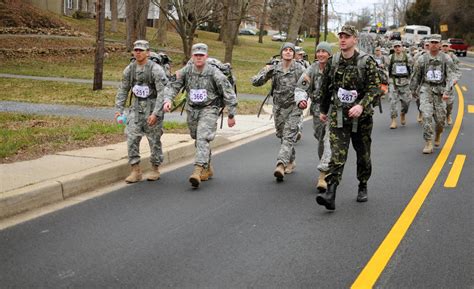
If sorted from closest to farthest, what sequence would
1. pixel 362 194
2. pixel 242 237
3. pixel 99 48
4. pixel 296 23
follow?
pixel 242 237
pixel 362 194
pixel 99 48
pixel 296 23

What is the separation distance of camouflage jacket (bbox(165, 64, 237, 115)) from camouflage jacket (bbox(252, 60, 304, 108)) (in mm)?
450

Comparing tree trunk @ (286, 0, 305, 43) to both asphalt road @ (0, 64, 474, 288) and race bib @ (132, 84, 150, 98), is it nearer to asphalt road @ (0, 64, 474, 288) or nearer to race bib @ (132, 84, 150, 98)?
asphalt road @ (0, 64, 474, 288)

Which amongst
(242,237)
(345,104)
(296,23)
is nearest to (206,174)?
(345,104)

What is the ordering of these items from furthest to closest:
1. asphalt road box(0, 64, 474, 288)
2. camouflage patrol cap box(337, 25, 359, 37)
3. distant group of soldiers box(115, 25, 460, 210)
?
distant group of soldiers box(115, 25, 460, 210), camouflage patrol cap box(337, 25, 359, 37), asphalt road box(0, 64, 474, 288)

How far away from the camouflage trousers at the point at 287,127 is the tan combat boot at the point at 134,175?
1.93 m

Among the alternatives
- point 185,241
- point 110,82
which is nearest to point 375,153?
point 185,241

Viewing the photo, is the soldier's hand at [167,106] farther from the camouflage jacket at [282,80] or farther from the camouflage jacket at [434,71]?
the camouflage jacket at [434,71]

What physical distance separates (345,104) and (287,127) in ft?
6.29

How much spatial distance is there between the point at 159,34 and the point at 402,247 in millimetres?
41194

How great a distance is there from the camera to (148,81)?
947 centimetres

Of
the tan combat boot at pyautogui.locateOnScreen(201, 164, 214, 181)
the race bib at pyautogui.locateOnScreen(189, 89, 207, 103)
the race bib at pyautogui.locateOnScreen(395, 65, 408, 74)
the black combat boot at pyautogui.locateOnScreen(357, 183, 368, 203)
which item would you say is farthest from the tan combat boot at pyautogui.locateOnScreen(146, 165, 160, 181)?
the race bib at pyautogui.locateOnScreen(395, 65, 408, 74)

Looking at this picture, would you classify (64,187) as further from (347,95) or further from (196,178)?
(347,95)

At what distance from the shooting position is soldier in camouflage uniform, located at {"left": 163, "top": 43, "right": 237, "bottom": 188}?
934 centimetres

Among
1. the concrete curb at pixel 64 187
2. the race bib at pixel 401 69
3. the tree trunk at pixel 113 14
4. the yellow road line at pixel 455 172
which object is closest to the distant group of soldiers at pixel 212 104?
the concrete curb at pixel 64 187
